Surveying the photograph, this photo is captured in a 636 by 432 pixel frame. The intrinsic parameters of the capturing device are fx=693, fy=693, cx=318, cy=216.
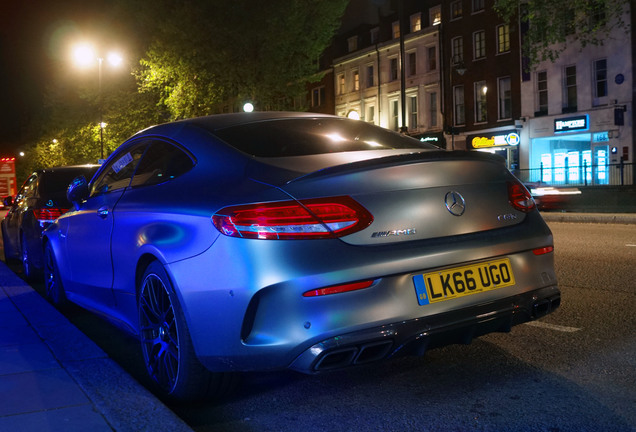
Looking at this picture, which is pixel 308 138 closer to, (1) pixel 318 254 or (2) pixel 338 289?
(1) pixel 318 254

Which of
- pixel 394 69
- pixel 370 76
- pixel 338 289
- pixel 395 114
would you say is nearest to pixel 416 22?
pixel 394 69

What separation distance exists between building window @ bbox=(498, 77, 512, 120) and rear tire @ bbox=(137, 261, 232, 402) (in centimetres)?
3682

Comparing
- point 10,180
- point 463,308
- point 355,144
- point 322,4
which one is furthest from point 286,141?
point 10,180

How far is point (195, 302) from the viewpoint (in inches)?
135

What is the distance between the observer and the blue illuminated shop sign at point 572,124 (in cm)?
3350

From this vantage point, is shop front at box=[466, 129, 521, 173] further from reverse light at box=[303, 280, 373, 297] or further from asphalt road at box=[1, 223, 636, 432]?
reverse light at box=[303, 280, 373, 297]

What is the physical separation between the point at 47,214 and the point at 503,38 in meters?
34.2

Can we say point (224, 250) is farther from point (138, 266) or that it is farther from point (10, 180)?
point (10, 180)

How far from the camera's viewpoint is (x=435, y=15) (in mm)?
42906

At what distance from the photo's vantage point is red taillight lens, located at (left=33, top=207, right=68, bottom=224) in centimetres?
854

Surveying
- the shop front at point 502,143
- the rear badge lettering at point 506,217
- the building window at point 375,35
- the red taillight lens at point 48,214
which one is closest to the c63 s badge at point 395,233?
the rear badge lettering at point 506,217

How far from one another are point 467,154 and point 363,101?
46.7 meters

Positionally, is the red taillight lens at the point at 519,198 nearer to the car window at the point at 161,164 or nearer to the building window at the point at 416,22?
the car window at the point at 161,164

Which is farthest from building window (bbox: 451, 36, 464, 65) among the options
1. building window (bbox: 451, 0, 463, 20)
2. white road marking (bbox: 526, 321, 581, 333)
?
white road marking (bbox: 526, 321, 581, 333)
